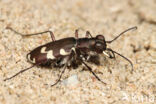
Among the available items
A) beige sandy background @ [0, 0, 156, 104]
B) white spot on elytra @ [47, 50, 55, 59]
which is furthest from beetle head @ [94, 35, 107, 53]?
white spot on elytra @ [47, 50, 55, 59]

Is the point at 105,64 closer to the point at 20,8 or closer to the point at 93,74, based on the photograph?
the point at 93,74

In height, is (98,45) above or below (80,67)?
above

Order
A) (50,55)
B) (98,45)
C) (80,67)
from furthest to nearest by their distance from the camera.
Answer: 1. (80,67)
2. (98,45)
3. (50,55)

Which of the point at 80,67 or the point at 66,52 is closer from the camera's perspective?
the point at 66,52

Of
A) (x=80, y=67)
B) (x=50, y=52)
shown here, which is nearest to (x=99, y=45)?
(x=80, y=67)

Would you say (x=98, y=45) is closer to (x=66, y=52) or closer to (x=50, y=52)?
(x=66, y=52)

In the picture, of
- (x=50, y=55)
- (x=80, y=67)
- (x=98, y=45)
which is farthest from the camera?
(x=80, y=67)

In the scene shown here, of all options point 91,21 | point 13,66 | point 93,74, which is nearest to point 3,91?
point 13,66

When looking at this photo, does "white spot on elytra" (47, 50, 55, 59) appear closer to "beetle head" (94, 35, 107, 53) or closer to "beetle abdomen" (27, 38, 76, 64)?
"beetle abdomen" (27, 38, 76, 64)

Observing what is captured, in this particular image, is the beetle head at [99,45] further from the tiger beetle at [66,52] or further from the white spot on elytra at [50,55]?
the white spot on elytra at [50,55]
